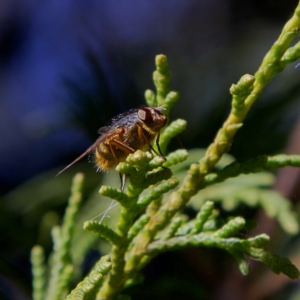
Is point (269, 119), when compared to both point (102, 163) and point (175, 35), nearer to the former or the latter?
point (102, 163)

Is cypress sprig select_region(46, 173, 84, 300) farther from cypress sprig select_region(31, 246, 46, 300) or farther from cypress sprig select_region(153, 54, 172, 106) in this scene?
cypress sprig select_region(153, 54, 172, 106)

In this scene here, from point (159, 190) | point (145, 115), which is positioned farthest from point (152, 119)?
point (159, 190)

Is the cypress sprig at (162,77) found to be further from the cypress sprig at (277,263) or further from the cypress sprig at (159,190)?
the cypress sprig at (277,263)

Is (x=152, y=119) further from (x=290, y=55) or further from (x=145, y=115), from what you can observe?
(x=290, y=55)

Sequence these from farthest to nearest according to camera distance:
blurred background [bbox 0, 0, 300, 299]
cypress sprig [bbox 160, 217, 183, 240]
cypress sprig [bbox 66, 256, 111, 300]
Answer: blurred background [bbox 0, 0, 300, 299]
cypress sprig [bbox 160, 217, 183, 240]
cypress sprig [bbox 66, 256, 111, 300]

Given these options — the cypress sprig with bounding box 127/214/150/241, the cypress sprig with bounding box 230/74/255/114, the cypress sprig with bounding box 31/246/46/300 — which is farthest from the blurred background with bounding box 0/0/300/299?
the cypress sprig with bounding box 230/74/255/114

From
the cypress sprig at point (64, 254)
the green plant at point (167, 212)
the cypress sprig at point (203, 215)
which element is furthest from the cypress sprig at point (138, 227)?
the cypress sprig at point (64, 254)

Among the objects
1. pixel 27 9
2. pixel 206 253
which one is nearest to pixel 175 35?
pixel 27 9
